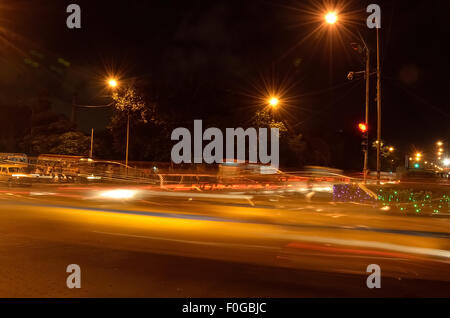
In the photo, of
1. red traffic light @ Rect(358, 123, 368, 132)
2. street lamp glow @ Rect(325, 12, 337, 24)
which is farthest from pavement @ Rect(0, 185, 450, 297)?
street lamp glow @ Rect(325, 12, 337, 24)

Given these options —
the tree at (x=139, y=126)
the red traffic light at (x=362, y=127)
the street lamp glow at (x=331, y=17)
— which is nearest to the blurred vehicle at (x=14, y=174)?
the tree at (x=139, y=126)

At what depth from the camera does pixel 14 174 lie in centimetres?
2684

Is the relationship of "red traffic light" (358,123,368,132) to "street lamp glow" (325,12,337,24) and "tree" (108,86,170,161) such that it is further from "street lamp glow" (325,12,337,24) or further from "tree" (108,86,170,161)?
"tree" (108,86,170,161)

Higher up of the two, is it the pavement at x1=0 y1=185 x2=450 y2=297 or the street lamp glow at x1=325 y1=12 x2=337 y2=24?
the street lamp glow at x1=325 y1=12 x2=337 y2=24

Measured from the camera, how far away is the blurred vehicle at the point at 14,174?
1020 inches

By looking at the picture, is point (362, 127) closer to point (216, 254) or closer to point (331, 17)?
point (331, 17)

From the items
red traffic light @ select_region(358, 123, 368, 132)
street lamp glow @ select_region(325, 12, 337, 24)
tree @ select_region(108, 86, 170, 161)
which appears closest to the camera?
street lamp glow @ select_region(325, 12, 337, 24)

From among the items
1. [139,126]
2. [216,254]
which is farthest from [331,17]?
[139,126]

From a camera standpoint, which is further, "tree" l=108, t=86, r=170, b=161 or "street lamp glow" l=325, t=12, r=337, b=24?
"tree" l=108, t=86, r=170, b=161

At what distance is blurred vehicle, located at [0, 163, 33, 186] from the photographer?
85.0 ft
